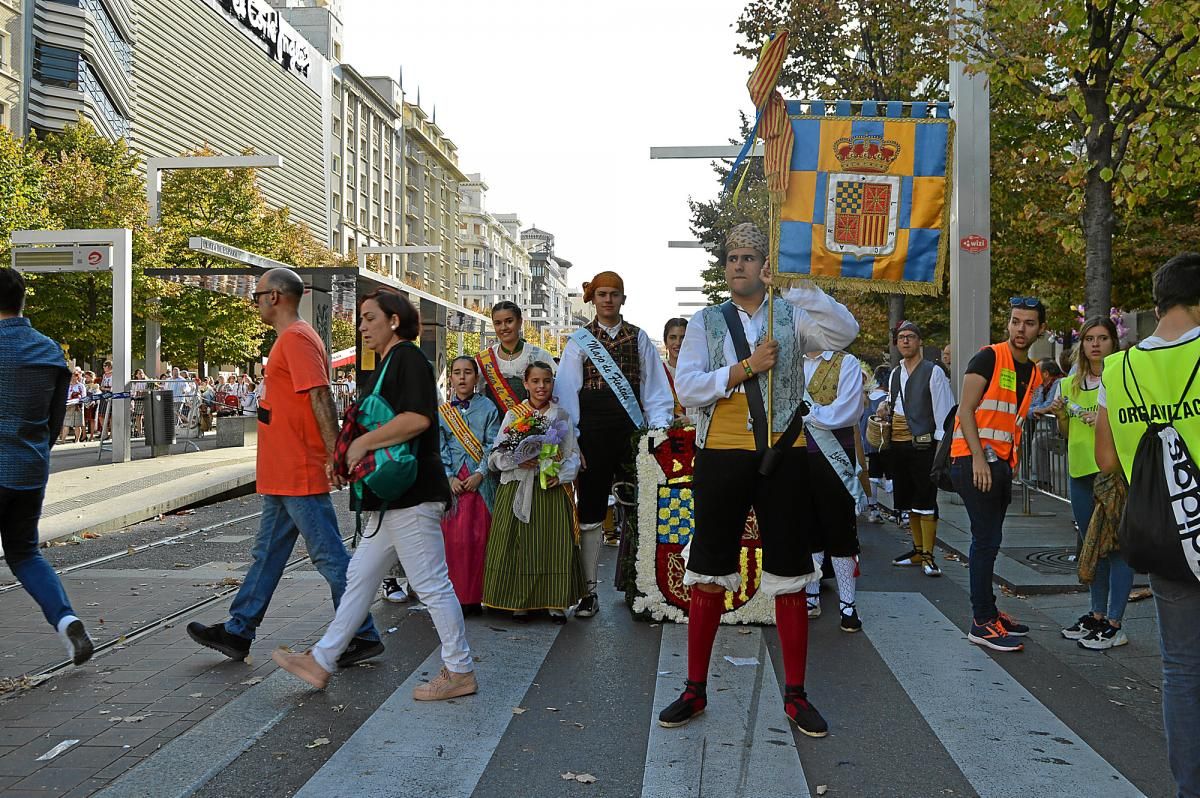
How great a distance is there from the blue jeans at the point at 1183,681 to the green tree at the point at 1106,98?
638 centimetres

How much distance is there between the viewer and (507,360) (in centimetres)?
720

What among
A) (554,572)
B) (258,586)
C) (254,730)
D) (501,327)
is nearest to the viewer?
(254,730)

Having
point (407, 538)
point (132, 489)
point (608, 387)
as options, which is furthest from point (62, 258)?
point (407, 538)

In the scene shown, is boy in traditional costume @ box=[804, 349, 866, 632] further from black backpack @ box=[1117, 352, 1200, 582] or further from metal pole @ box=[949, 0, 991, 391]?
metal pole @ box=[949, 0, 991, 391]

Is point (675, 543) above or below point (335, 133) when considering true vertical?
below

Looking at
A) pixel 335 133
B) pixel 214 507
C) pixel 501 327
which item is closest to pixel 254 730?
pixel 501 327

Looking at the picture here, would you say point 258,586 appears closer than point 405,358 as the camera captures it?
No

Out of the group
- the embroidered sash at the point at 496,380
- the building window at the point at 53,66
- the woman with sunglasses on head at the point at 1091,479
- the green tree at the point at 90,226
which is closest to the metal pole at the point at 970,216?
the woman with sunglasses on head at the point at 1091,479

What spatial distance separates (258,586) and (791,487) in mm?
2716

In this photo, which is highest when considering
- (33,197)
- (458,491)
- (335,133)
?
(335,133)

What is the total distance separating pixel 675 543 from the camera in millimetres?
6465

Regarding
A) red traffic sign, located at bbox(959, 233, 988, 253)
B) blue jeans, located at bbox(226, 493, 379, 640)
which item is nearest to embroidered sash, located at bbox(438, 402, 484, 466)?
blue jeans, located at bbox(226, 493, 379, 640)

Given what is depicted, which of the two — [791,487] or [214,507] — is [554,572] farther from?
[214,507]

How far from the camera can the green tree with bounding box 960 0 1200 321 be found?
29.5ft
